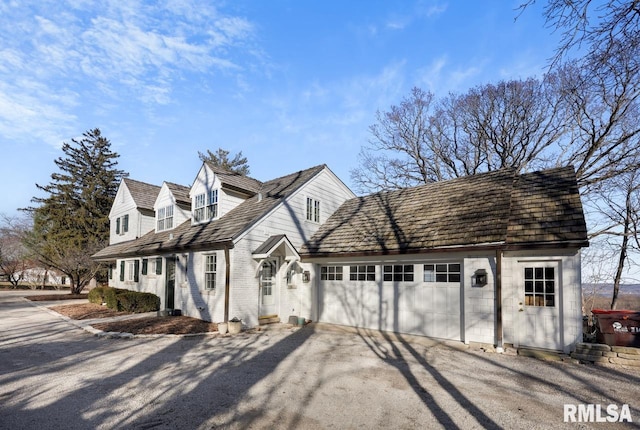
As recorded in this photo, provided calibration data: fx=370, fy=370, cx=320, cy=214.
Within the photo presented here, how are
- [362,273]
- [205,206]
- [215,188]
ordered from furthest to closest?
[205,206] → [215,188] → [362,273]

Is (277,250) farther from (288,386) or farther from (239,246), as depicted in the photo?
(288,386)

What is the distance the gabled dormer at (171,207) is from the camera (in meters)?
18.9

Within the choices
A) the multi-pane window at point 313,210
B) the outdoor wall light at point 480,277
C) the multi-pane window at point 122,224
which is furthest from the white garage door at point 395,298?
the multi-pane window at point 122,224

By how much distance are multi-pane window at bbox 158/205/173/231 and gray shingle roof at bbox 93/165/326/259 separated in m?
0.41

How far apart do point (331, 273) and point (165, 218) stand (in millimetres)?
10464

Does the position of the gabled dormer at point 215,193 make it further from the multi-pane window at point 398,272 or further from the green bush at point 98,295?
the multi-pane window at point 398,272

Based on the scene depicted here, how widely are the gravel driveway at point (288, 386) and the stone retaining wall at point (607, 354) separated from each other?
12.8 inches

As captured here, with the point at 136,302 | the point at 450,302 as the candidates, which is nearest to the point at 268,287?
the point at 136,302

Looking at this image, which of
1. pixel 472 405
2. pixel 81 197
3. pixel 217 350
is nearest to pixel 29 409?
pixel 217 350

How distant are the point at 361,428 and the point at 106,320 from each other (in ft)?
41.6

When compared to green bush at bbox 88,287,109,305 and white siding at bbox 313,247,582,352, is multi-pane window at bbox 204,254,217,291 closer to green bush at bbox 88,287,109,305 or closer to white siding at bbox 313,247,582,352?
white siding at bbox 313,247,582,352

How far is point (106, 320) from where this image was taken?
554 inches

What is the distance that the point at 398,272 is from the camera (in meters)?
12.1

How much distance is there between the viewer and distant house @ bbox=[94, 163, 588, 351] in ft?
31.2
